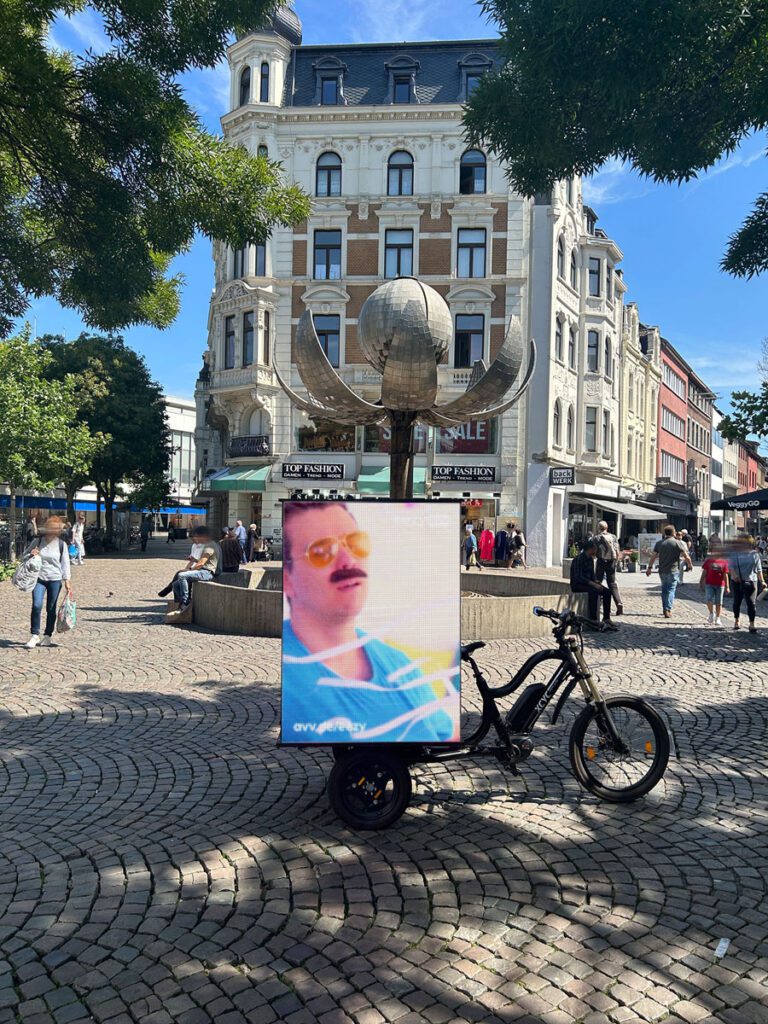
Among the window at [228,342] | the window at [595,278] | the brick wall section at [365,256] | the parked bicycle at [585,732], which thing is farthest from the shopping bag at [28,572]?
the window at [595,278]

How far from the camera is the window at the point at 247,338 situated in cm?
3158

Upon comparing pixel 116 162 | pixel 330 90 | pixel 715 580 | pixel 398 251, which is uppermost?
pixel 330 90

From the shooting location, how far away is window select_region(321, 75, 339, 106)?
32.2m

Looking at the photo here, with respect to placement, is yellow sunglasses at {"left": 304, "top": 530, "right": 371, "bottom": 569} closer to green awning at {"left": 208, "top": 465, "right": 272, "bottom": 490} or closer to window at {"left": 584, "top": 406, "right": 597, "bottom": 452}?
green awning at {"left": 208, "top": 465, "right": 272, "bottom": 490}

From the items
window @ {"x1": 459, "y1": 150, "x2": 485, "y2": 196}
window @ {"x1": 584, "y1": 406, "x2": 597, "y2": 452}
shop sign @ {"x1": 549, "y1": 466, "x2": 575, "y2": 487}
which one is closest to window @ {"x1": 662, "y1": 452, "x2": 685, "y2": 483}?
window @ {"x1": 584, "y1": 406, "x2": 597, "y2": 452}

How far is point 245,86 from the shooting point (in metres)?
32.3

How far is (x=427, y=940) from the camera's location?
310 cm

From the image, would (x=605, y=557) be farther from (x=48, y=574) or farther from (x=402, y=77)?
(x=402, y=77)

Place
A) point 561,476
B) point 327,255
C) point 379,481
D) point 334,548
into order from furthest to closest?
point 327,255 < point 561,476 < point 379,481 < point 334,548

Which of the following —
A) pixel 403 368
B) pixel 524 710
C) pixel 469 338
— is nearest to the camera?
pixel 524 710

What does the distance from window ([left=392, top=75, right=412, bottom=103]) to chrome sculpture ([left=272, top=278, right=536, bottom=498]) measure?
2653cm

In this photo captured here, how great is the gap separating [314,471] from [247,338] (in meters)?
6.54

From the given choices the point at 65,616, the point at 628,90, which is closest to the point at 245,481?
the point at 65,616

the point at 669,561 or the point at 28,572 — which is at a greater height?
the point at 669,561
